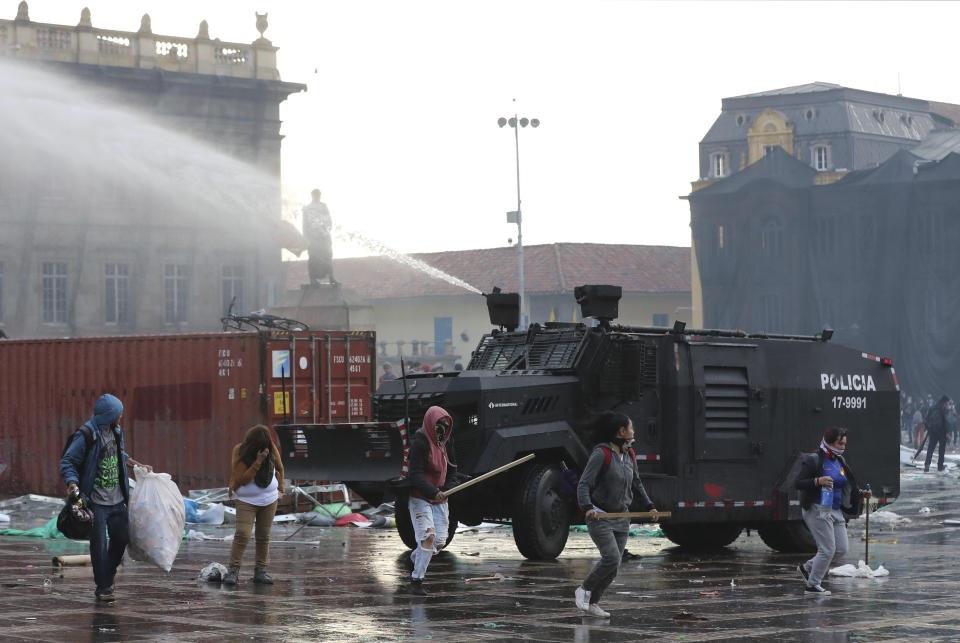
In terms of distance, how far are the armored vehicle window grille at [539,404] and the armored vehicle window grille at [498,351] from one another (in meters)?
1.16

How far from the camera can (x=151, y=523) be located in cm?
1324

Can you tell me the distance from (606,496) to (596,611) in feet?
2.93

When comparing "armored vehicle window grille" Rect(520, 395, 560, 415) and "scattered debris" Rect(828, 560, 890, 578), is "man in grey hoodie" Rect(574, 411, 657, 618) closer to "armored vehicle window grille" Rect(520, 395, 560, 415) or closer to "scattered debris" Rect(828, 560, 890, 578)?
"scattered debris" Rect(828, 560, 890, 578)

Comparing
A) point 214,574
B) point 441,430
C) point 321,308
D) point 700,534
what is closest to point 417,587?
point 441,430

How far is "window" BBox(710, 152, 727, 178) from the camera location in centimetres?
8056

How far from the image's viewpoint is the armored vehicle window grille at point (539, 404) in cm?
1650

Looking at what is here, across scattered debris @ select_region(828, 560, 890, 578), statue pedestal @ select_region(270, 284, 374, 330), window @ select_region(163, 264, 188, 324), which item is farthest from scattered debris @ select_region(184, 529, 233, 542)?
window @ select_region(163, 264, 188, 324)

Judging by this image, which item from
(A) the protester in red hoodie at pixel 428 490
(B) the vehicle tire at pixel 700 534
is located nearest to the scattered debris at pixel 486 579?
(A) the protester in red hoodie at pixel 428 490

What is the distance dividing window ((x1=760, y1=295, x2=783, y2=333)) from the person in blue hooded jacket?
56.0m

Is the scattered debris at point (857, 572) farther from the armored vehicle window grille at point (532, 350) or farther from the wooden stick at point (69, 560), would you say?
the wooden stick at point (69, 560)

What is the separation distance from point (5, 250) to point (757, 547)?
4171 centimetres

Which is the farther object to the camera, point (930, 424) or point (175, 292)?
point (175, 292)

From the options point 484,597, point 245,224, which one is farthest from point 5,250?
point 484,597

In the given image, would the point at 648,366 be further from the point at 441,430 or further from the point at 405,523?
the point at 441,430
